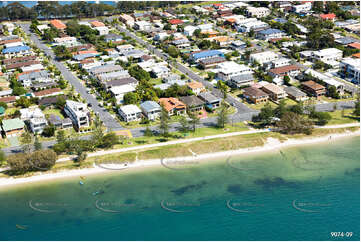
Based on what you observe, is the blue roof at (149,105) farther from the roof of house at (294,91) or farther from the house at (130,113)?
the roof of house at (294,91)

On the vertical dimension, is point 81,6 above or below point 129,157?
above

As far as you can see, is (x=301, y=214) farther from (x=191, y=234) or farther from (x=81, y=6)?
(x=81, y=6)

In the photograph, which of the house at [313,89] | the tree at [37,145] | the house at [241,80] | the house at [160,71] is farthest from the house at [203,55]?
the tree at [37,145]

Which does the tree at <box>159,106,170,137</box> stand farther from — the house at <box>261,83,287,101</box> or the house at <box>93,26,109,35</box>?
the house at <box>93,26,109,35</box>

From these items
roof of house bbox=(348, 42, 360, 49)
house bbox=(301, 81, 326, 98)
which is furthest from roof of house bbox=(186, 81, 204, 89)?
roof of house bbox=(348, 42, 360, 49)

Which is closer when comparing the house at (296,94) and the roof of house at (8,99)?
the house at (296,94)

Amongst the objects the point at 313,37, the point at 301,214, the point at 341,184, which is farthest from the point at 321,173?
the point at 313,37
